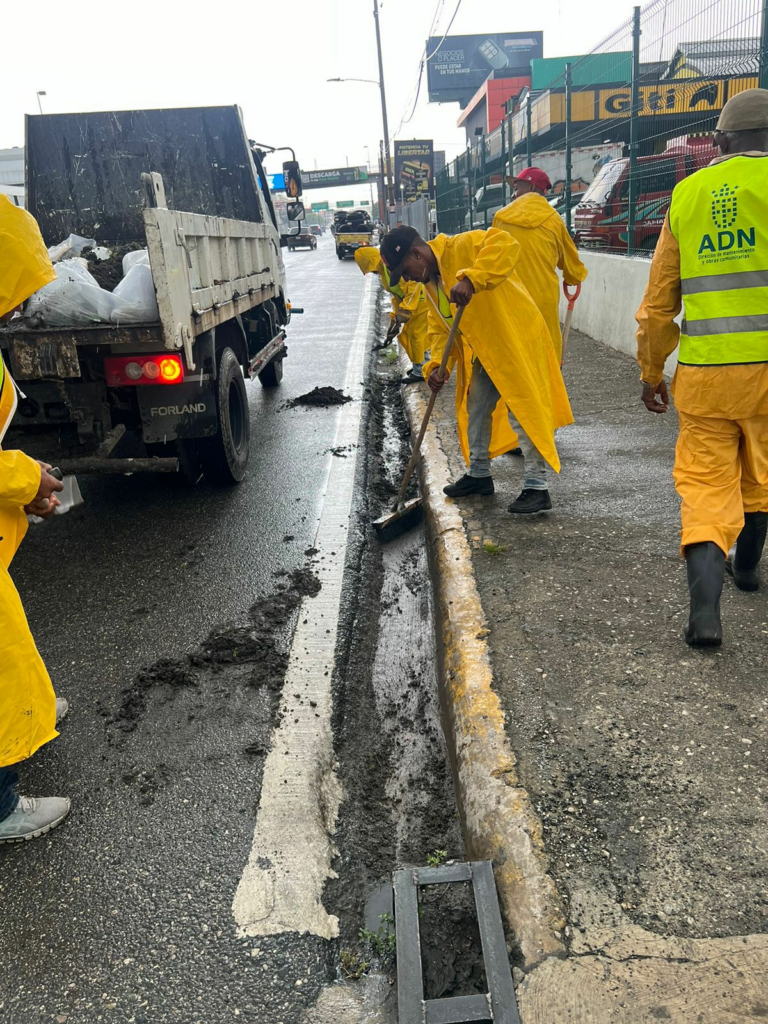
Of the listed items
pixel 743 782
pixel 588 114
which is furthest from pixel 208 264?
pixel 588 114

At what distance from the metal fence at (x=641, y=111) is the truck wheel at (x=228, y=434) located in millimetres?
4135

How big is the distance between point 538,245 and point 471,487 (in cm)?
164

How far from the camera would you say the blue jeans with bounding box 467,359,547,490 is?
4520 mm

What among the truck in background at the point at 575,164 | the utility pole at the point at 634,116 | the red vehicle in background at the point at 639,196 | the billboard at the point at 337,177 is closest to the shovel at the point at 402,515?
the red vehicle in background at the point at 639,196

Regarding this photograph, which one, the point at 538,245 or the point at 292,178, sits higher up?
the point at 292,178

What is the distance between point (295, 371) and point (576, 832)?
868 centimetres

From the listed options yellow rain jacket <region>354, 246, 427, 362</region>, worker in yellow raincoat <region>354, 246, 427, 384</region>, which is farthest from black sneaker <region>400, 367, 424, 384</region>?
yellow rain jacket <region>354, 246, 427, 362</region>

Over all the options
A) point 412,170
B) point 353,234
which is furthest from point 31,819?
point 412,170

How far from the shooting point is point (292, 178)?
9.25 meters

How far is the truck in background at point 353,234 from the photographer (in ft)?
123

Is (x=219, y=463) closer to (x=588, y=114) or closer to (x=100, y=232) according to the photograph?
(x=100, y=232)

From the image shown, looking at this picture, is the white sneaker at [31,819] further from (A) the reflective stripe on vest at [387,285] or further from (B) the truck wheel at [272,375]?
(B) the truck wheel at [272,375]

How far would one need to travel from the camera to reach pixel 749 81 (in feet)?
18.6

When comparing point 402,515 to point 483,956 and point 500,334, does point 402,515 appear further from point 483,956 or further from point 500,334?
point 483,956
